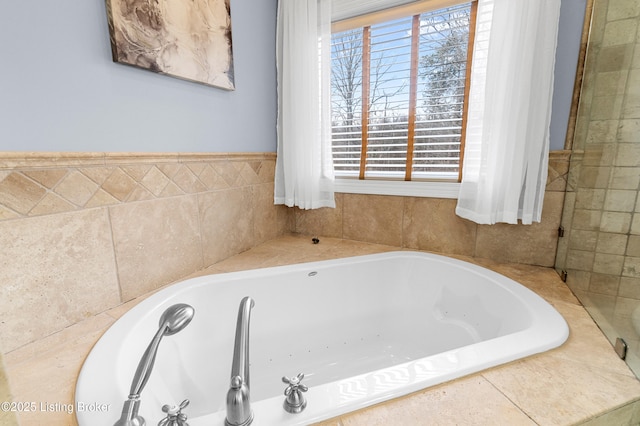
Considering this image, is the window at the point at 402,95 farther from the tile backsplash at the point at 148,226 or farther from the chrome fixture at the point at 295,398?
the chrome fixture at the point at 295,398

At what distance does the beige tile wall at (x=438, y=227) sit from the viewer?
144 centimetres

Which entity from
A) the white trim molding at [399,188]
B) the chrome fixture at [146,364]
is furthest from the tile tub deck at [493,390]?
the white trim molding at [399,188]

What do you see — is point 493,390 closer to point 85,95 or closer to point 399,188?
point 399,188

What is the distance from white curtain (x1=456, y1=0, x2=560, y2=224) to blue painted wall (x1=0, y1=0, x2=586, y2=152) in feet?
0.55

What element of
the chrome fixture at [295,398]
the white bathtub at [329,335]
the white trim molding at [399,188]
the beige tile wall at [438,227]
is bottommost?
the white bathtub at [329,335]

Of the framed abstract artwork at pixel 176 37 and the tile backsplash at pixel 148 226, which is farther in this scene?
the framed abstract artwork at pixel 176 37

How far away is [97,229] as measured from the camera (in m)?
1.03

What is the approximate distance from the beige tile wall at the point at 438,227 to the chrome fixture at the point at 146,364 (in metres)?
1.37

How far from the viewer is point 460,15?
59.9 inches

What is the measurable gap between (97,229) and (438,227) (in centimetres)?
162

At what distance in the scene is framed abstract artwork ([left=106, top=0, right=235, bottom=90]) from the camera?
3.45ft

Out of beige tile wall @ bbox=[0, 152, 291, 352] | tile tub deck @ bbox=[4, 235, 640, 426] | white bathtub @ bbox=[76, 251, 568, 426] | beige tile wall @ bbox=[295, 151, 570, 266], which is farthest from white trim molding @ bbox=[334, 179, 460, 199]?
tile tub deck @ bbox=[4, 235, 640, 426]

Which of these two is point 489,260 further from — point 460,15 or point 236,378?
point 236,378

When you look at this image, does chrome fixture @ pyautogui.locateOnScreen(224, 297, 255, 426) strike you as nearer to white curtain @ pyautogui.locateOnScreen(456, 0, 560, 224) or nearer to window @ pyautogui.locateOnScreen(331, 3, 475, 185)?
white curtain @ pyautogui.locateOnScreen(456, 0, 560, 224)
